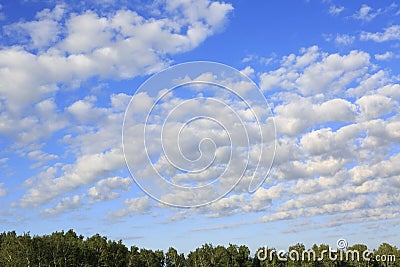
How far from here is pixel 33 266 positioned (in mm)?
91250

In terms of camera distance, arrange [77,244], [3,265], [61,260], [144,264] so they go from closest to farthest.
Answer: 1. [3,265]
2. [61,260]
3. [77,244]
4. [144,264]

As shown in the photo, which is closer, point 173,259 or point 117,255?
point 117,255

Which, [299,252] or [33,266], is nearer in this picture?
[33,266]

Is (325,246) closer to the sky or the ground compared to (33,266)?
closer to the sky

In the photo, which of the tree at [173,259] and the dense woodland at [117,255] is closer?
the dense woodland at [117,255]

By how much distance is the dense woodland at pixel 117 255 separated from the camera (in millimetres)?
92000

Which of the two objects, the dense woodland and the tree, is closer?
the dense woodland

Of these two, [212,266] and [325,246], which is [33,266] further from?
[325,246]

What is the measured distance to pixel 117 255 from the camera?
11012 centimetres

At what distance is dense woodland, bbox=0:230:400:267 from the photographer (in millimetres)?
92000

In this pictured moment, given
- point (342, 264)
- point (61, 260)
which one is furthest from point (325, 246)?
point (61, 260)

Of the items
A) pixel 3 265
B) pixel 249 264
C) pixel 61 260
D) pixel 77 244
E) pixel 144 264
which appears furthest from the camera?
pixel 249 264

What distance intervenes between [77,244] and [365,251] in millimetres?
78358

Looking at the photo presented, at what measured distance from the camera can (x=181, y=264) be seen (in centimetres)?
12406
